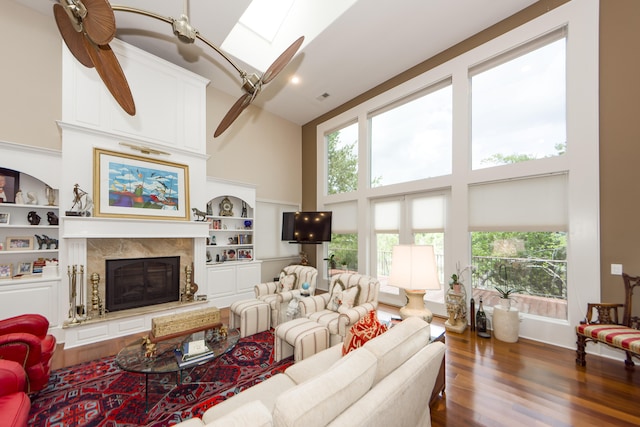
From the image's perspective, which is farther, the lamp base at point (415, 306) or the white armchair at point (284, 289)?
the white armchair at point (284, 289)

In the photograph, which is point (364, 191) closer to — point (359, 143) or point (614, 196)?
point (359, 143)

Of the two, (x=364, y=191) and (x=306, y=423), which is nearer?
(x=306, y=423)

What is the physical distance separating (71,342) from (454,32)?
685cm


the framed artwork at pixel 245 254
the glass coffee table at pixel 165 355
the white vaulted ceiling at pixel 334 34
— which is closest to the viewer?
the glass coffee table at pixel 165 355

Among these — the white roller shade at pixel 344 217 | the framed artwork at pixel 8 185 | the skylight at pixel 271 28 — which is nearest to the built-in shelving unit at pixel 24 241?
the framed artwork at pixel 8 185

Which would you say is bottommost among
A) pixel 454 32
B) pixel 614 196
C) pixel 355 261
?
pixel 355 261

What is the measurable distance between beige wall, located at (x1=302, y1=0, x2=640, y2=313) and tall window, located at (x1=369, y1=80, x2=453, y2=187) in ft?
5.77

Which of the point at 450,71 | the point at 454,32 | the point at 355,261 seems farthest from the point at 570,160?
the point at 355,261

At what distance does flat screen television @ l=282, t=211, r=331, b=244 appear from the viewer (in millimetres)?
5684

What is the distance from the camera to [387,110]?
5.23m

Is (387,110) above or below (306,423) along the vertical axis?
above

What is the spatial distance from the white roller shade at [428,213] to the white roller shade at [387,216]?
314 millimetres

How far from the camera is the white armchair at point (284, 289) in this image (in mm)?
3498

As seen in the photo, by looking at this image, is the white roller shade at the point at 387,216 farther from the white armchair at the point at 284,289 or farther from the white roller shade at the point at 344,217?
the white armchair at the point at 284,289
